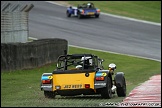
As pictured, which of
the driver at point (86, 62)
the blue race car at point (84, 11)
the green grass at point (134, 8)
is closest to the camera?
the driver at point (86, 62)

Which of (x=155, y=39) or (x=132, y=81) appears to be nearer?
(x=132, y=81)

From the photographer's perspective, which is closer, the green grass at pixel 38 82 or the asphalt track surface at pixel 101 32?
the green grass at pixel 38 82

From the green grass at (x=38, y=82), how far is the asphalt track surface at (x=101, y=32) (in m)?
3.30

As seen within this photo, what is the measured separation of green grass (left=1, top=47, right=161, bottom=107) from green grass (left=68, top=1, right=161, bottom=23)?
17302mm

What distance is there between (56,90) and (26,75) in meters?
9.28

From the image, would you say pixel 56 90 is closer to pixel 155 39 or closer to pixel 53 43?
pixel 53 43

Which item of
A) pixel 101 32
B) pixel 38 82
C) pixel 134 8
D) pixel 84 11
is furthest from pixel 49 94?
pixel 134 8

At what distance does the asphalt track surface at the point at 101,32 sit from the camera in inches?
1480

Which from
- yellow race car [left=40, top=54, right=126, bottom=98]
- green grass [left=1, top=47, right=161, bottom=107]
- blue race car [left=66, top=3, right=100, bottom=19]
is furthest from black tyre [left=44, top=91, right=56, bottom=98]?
blue race car [left=66, top=3, right=100, bottom=19]

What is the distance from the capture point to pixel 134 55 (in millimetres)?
34875

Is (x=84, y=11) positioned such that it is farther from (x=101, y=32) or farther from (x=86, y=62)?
(x=86, y=62)

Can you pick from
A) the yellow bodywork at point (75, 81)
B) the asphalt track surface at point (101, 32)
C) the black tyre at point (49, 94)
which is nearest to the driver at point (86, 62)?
the yellow bodywork at point (75, 81)

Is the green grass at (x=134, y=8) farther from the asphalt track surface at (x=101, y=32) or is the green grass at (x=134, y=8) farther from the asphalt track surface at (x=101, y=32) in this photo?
the asphalt track surface at (x=101, y=32)

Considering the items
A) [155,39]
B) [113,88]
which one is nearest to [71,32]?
[155,39]
